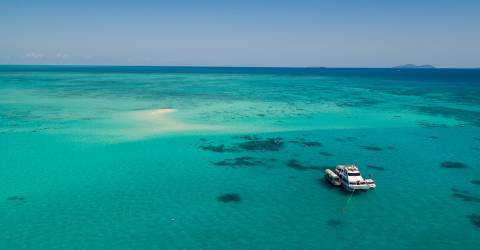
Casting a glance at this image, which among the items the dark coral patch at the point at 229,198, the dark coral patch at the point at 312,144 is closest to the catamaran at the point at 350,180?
the dark coral patch at the point at 229,198

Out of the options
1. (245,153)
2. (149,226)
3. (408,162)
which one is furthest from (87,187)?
(408,162)

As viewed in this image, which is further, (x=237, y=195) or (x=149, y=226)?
(x=237, y=195)

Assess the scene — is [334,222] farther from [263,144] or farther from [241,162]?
[263,144]

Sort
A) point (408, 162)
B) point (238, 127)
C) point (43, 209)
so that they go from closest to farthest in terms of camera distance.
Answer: point (43, 209)
point (408, 162)
point (238, 127)

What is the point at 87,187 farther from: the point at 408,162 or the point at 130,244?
the point at 408,162

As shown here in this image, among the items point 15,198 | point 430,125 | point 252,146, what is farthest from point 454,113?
point 15,198

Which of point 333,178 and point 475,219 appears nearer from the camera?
point 475,219
